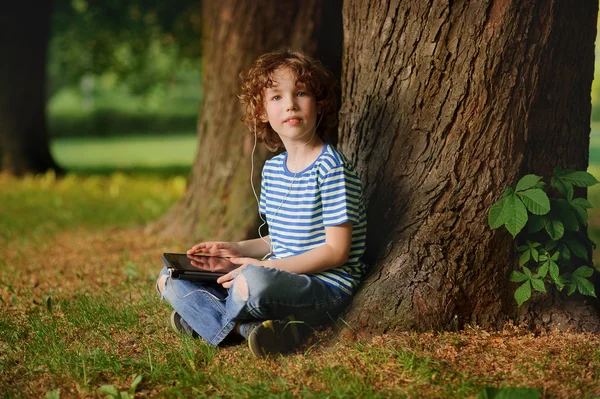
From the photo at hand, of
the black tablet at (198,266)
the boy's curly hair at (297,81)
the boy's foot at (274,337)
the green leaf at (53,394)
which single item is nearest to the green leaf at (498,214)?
the boy's curly hair at (297,81)

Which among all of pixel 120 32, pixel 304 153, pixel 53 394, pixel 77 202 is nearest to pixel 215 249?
pixel 304 153

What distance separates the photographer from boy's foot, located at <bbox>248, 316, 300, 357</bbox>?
3.12m

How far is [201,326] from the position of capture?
337 centimetres

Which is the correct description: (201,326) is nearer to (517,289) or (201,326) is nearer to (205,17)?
(517,289)

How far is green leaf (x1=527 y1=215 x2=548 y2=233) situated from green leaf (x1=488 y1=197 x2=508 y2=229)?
18 centimetres

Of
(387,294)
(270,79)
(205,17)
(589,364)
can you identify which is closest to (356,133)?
(270,79)

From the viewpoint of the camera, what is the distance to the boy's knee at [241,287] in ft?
10.3

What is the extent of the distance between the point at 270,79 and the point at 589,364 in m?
1.81

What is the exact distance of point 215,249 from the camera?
3.50 m

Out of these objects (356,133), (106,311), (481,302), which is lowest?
(106,311)

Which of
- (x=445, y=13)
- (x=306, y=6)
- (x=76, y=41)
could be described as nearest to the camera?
(x=445, y=13)

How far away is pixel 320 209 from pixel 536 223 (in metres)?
0.95

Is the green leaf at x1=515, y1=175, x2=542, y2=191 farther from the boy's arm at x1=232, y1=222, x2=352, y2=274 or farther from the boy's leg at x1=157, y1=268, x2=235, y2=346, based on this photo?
the boy's leg at x1=157, y1=268, x2=235, y2=346

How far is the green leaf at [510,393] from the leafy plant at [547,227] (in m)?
0.67
